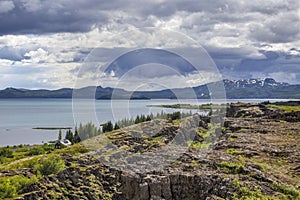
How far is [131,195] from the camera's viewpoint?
3006cm

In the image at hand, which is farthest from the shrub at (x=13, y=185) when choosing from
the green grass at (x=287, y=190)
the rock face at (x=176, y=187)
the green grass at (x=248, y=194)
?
the green grass at (x=287, y=190)

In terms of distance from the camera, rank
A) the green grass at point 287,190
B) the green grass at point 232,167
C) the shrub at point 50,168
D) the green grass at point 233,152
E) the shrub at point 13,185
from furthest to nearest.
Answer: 1. the shrub at point 50,168
2. the shrub at point 13,185
3. the green grass at point 233,152
4. the green grass at point 232,167
5. the green grass at point 287,190

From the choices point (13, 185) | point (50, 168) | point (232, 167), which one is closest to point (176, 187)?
point (232, 167)

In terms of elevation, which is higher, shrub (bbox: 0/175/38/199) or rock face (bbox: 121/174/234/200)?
rock face (bbox: 121/174/234/200)

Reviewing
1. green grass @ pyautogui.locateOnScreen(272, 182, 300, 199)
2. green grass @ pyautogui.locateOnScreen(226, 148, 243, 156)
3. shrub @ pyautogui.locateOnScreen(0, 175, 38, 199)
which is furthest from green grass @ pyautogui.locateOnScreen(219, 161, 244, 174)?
shrub @ pyautogui.locateOnScreen(0, 175, 38, 199)

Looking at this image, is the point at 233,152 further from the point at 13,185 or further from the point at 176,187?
the point at 13,185

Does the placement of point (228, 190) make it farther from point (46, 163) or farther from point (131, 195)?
point (46, 163)

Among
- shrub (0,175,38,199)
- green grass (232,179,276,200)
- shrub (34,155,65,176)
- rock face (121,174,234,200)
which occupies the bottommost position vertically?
shrub (0,175,38,199)

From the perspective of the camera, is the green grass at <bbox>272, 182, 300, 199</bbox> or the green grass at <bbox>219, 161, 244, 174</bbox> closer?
the green grass at <bbox>272, 182, 300, 199</bbox>

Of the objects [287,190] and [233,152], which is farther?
[233,152]

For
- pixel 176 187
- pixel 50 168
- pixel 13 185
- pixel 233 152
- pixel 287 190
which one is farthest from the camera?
pixel 50 168

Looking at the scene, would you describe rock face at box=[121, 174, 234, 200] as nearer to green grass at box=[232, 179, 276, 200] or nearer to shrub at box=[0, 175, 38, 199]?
green grass at box=[232, 179, 276, 200]

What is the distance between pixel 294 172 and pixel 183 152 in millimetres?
10637

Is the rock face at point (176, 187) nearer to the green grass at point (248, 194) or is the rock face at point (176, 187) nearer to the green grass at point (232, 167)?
the green grass at point (248, 194)
